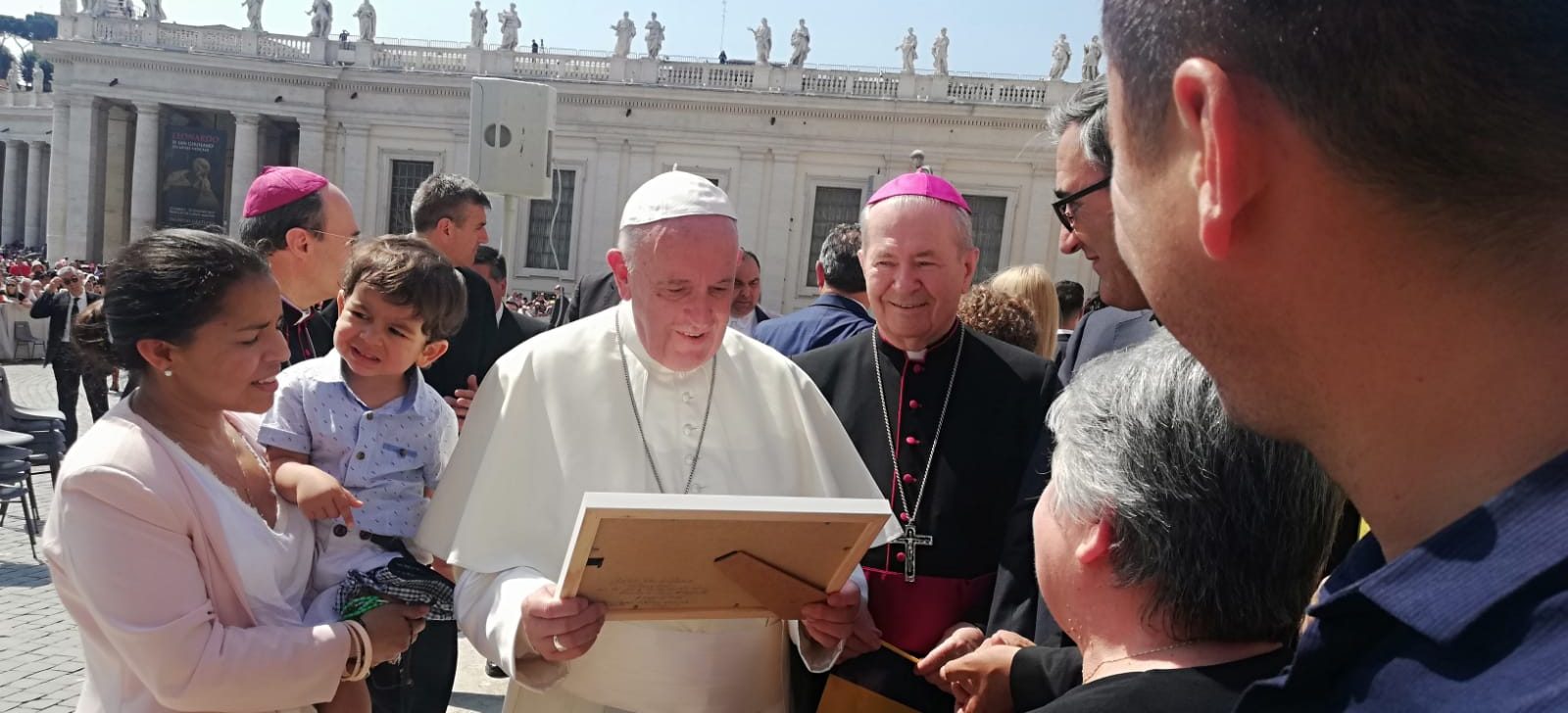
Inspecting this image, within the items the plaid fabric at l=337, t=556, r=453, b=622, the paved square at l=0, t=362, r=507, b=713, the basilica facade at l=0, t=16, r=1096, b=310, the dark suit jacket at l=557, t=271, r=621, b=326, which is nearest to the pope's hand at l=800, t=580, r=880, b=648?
the plaid fabric at l=337, t=556, r=453, b=622

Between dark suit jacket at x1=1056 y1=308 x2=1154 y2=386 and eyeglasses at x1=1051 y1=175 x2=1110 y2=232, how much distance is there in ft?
1.48

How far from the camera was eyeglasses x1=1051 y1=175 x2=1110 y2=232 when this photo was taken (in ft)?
8.52

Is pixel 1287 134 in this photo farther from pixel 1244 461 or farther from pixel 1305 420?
pixel 1244 461

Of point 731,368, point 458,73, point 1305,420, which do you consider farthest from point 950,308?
point 458,73

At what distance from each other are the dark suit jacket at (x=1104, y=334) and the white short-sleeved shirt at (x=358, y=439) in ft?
6.34

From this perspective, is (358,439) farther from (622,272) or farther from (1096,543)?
(1096,543)

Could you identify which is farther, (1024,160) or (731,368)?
(1024,160)

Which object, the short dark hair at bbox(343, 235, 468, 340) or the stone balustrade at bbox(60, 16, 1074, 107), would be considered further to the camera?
the stone balustrade at bbox(60, 16, 1074, 107)

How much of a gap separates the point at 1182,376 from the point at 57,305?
1425 centimetres

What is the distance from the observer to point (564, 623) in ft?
6.48

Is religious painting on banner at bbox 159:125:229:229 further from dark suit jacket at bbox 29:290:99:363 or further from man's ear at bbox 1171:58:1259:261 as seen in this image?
man's ear at bbox 1171:58:1259:261

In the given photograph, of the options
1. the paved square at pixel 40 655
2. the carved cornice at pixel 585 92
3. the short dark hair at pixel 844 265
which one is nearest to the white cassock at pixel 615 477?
the short dark hair at pixel 844 265

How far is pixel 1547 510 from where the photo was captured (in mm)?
670

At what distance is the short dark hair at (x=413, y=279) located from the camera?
111 inches
